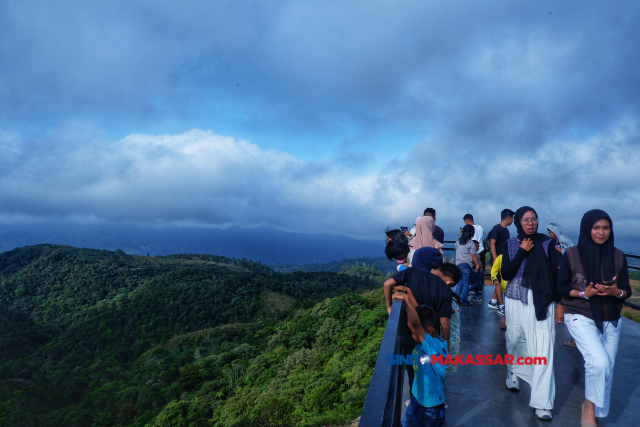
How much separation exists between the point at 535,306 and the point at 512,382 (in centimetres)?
95

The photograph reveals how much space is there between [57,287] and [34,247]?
42.8 metres

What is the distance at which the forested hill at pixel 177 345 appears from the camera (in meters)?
12.2

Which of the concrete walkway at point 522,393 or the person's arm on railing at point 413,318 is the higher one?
the person's arm on railing at point 413,318

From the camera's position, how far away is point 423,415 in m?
2.45

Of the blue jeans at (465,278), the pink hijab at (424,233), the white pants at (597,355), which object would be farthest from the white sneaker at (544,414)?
the blue jeans at (465,278)

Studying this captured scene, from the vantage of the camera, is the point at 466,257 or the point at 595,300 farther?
the point at 466,257

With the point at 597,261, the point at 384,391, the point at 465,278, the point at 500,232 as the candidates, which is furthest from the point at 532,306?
the point at 465,278

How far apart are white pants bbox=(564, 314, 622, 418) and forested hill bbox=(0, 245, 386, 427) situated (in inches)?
211

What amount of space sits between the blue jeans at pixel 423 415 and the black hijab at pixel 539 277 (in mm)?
1356

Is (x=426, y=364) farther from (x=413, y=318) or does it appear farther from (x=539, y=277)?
→ (x=539, y=277)

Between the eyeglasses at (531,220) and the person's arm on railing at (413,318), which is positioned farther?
the eyeglasses at (531,220)

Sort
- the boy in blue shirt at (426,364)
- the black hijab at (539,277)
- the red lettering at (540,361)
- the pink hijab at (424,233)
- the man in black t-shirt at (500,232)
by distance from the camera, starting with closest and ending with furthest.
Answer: the boy in blue shirt at (426,364)
the red lettering at (540,361)
the black hijab at (539,277)
the pink hijab at (424,233)
the man in black t-shirt at (500,232)

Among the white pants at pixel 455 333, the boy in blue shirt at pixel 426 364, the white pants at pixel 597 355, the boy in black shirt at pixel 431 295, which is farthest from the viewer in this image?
the white pants at pixel 455 333

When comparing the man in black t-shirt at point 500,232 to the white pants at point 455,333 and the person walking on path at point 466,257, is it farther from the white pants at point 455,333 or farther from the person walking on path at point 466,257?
the white pants at point 455,333
